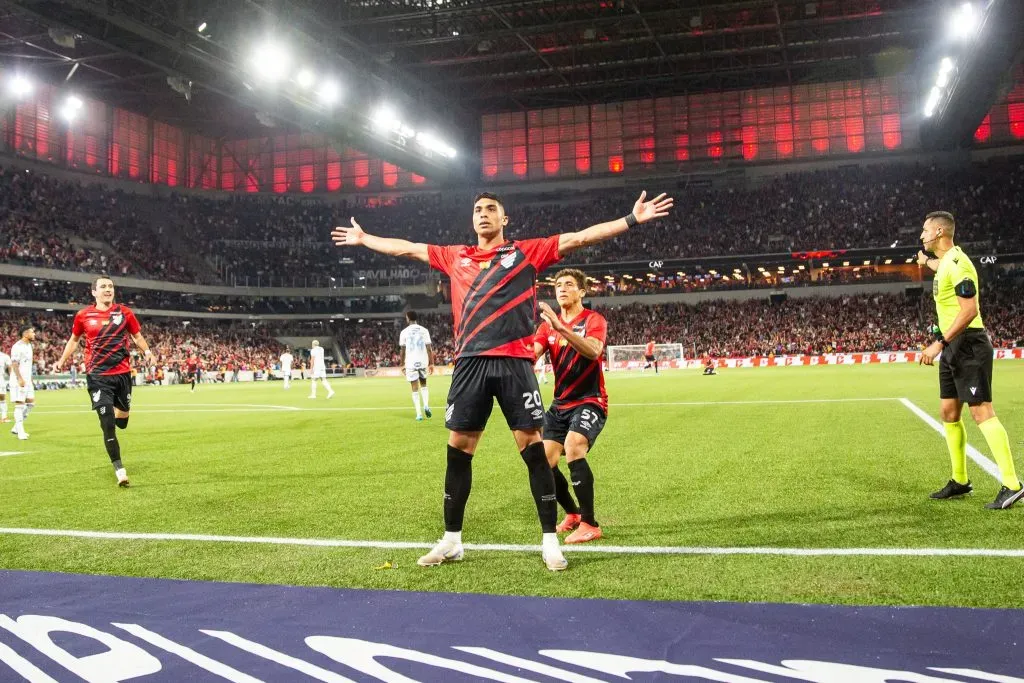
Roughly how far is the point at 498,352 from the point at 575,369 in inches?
47.6

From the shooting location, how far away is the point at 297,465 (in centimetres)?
956

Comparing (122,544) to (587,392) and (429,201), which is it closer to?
(587,392)

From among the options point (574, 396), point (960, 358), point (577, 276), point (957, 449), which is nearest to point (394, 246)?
point (577, 276)

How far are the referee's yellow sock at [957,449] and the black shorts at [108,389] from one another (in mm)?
8269

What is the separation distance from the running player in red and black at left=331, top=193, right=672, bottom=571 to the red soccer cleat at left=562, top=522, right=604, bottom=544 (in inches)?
22.4

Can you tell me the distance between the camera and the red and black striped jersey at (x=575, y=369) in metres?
5.79

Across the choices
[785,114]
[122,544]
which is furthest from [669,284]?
[122,544]

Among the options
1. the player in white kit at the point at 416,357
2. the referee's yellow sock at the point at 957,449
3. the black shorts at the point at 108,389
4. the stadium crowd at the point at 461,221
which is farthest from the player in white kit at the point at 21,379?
the stadium crowd at the point at 461,221

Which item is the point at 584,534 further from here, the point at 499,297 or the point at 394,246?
the point at 394,246

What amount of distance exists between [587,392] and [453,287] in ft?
4.83

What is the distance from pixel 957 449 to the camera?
21.0 feet

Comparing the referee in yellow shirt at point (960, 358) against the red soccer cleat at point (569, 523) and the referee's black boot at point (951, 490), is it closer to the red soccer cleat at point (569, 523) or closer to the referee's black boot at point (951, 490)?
the referee's black boot at point (951, 490)

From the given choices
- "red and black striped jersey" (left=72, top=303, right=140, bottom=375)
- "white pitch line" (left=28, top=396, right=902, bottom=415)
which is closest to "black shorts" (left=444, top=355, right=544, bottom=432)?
"red and black striped jersey" (left=72, top=303, right=140, bottom=375)

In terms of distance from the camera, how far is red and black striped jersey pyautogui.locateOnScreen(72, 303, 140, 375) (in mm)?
8523
